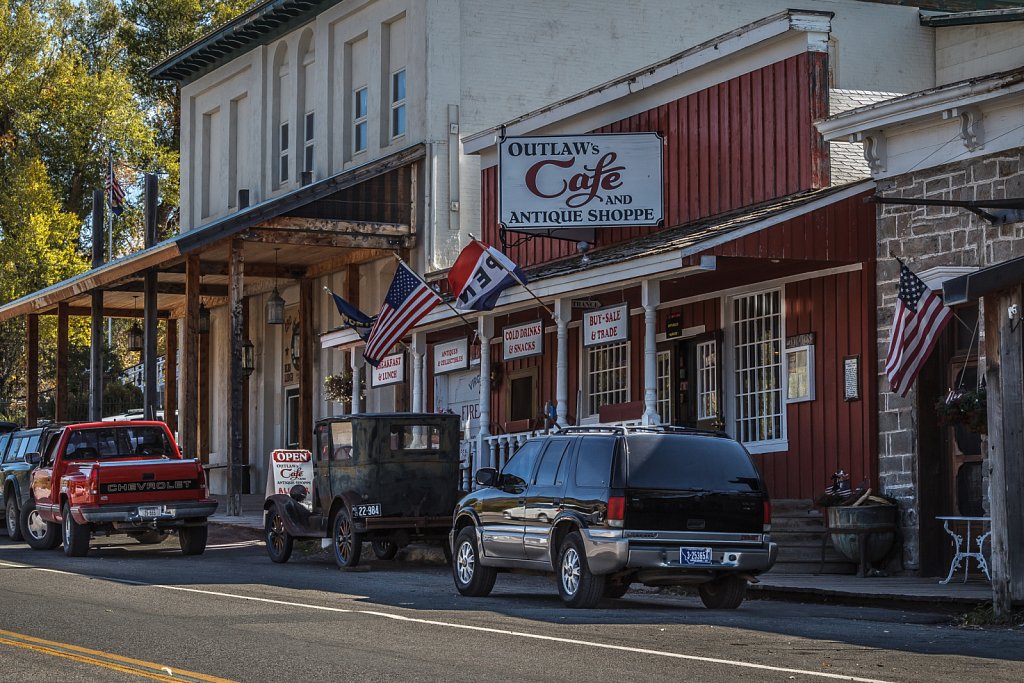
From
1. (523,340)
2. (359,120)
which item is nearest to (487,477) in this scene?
(523,340)

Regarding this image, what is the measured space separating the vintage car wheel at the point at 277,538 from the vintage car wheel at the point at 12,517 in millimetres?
6128

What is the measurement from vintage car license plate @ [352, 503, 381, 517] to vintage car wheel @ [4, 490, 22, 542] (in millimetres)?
8280

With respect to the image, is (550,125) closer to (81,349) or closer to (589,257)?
(589,257)

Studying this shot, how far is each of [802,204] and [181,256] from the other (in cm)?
1310

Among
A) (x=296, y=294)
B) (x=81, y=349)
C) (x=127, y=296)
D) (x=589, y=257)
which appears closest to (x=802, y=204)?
(x=589, y=257)

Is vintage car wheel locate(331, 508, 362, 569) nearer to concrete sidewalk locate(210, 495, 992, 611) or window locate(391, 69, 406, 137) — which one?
concrete sidewalk locate(210, 495, 992, 611)

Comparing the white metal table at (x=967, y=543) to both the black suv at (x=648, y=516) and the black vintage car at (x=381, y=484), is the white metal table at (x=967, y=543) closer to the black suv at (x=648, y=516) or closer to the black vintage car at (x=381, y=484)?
the black suv at (x=648, y=516)

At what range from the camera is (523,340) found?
2644 cm

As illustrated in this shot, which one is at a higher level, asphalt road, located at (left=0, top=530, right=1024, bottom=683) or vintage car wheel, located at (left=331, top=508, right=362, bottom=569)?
vintage car wheel, located at (left=331, top=508, right=362, bottom=569)

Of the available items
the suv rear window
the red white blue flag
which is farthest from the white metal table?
the red white blue flag

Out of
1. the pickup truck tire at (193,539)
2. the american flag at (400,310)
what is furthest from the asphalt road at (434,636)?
the american flag at (400,310)

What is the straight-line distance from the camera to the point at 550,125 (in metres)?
26.8

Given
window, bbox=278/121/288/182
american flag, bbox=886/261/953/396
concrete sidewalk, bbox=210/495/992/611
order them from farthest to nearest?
window, bbox=278/121/288/182, american flag, bbox=886/261/953/396, concrete sidewalk, bbox=210/495/992/611

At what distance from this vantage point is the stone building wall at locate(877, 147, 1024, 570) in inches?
710
